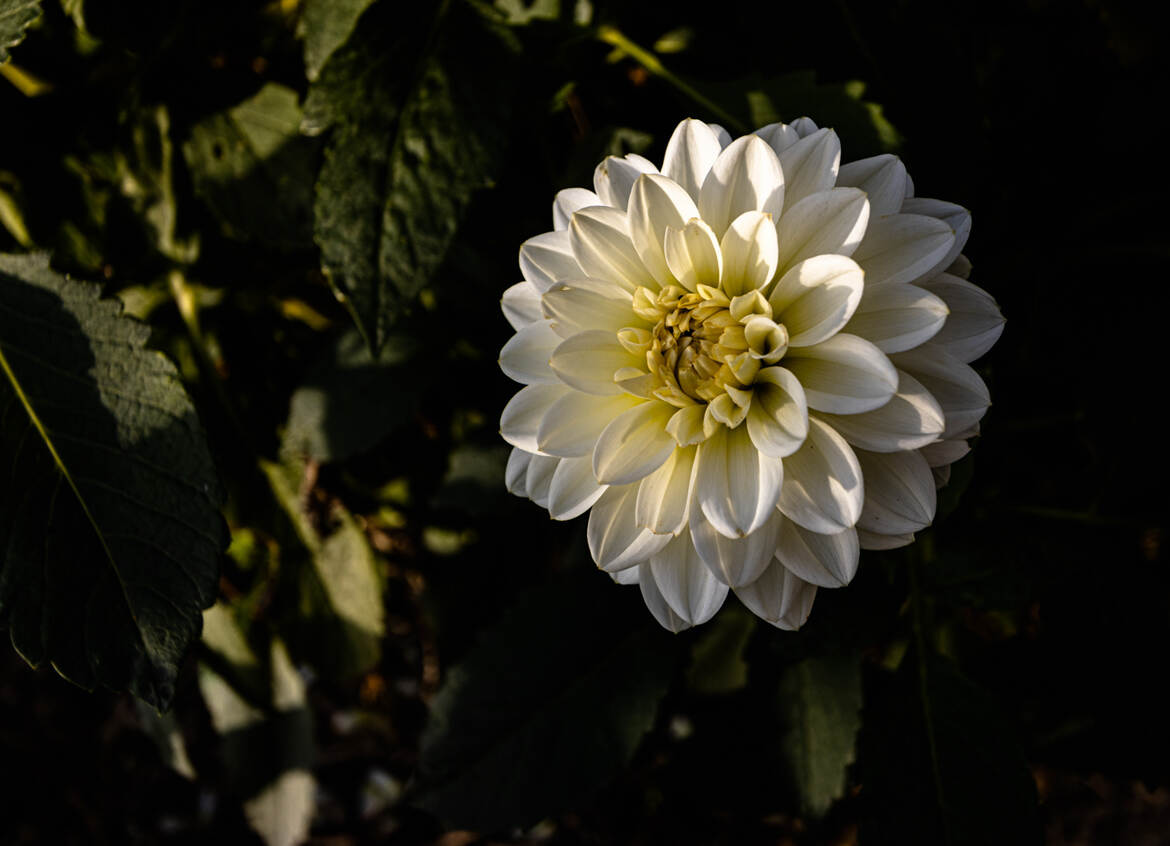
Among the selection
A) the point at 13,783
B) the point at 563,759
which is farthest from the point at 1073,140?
the point at 13,783

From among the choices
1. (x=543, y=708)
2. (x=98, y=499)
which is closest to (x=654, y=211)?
(x=98, y=499)

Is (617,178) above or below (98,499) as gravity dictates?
above

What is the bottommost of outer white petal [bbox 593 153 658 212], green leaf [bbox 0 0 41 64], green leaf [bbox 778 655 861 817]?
green leaf [bbox 778 655 861 817]

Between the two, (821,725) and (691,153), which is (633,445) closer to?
(691,153)

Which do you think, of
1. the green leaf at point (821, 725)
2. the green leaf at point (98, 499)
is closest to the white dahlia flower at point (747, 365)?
the green leaf at point (98, 499)

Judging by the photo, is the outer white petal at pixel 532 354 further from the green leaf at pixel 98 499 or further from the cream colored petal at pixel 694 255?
the green leaf at pixel 98 499

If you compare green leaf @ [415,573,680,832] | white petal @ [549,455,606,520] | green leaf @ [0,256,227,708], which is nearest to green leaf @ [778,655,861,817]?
green leaf @ [415,573,680,832]

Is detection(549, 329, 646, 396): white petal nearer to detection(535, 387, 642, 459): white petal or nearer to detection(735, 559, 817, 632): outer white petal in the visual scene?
detection(535, 387, 642, 459): white petal
